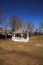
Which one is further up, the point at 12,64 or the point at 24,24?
the point at 24,24

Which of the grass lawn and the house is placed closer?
the grass lawn

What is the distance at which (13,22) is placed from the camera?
72.0 m

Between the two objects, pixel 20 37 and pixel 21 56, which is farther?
pixel 20 37

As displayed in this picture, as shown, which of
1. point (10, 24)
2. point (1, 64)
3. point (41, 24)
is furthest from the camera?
point (41, 24)

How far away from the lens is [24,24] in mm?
79312

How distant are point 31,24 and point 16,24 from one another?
598 inches

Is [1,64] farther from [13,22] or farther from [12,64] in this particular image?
[13,22]

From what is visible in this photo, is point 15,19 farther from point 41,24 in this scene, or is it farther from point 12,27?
point 41,24

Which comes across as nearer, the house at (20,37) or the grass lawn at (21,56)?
the grass lawn at (21,56)

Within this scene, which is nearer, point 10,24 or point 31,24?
point 10,24

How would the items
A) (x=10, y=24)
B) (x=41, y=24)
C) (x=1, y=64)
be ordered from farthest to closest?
1. (x=41, y=24)
2. (x=10, y=24)
3. (x=1, y=64)

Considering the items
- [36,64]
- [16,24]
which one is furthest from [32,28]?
[36,64]

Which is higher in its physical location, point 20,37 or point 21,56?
point 20,37

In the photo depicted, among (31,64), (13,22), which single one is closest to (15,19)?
(13,22)
